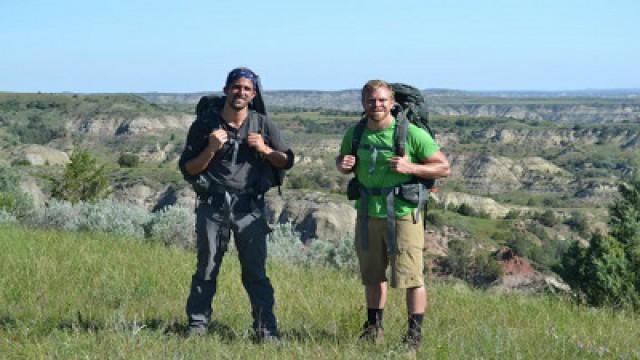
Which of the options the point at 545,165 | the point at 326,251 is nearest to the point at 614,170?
the point at 545,165

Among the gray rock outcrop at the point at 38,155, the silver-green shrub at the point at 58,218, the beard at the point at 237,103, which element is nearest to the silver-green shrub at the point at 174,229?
the silver-green shrub at the point at 58,218

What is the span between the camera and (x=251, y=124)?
15.5 ft

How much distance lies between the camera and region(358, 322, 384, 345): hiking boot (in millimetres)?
4668

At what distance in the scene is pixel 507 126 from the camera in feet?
504

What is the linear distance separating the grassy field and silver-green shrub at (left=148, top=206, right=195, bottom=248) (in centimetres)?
169

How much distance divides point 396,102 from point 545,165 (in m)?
123

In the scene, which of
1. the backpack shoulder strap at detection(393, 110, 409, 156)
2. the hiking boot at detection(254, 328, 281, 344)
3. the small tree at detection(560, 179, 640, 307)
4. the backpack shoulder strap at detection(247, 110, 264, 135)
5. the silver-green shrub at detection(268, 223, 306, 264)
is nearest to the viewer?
the backpack shoulder strap at detection(393, 110, 409, 156)

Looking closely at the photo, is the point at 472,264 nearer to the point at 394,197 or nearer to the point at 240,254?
the point at 240,254

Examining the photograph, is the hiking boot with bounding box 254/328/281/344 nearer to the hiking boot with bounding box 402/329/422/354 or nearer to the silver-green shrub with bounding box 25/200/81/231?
the hiking boot with bounding box 402/329/422/354

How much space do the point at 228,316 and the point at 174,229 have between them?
15.4 feet

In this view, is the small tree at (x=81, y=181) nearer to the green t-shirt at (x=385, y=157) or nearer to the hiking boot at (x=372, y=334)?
the hiking boot at (x=372, y=334)

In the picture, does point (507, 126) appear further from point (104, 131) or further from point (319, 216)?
point (319, 216)

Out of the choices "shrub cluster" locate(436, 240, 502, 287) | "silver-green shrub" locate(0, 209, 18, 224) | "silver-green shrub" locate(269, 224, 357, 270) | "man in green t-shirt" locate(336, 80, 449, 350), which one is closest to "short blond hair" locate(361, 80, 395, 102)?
"man in green t-shirt" locate(336, 80, 449, 350)

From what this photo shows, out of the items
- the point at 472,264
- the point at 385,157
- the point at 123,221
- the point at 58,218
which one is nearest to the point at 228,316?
the point at 385,157
